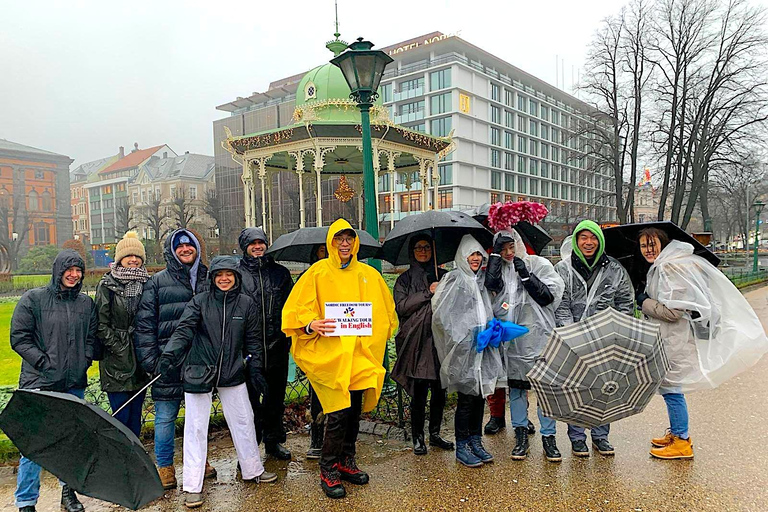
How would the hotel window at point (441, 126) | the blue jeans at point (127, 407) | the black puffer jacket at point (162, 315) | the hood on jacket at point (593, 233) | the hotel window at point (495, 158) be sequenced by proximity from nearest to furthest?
1. the black puffer jacket at point (162, 315)
2. the blue jeans at point (127, 407)
3. the hood on jacket at point (593, 233)
4. the hotel window at point (441, 126)
5. the hotel window at point (495, 158)

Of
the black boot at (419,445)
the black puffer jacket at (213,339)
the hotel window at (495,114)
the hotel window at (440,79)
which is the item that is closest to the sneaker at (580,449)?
the black boot at (419,445)

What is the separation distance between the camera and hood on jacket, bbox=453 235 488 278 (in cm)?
411

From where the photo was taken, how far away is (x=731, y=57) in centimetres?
Answer: 2211

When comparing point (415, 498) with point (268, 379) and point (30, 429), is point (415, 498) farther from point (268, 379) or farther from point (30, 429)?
point (30, 429)

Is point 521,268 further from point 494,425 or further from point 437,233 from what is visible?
point 494,425

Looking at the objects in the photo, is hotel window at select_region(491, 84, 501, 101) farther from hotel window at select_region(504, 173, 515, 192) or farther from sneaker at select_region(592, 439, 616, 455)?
sneaker at select_region(592, 439, 616, 455)

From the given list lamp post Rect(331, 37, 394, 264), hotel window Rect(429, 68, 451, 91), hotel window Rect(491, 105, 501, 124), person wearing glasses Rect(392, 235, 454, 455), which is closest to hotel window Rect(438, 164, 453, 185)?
hotel window Rect(429, 68, 451, 91)

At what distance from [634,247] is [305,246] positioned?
2912 mm

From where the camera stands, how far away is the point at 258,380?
401 cm

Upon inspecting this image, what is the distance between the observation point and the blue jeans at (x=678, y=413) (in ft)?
13.6

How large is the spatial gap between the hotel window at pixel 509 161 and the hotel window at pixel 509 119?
12.0 feet

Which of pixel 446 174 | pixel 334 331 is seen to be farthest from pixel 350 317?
pixel 446 174

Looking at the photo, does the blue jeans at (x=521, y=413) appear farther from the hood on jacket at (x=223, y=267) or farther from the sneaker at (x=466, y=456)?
the hood on jacket at (x=223, y=267)

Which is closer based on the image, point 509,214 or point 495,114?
point 509,214
